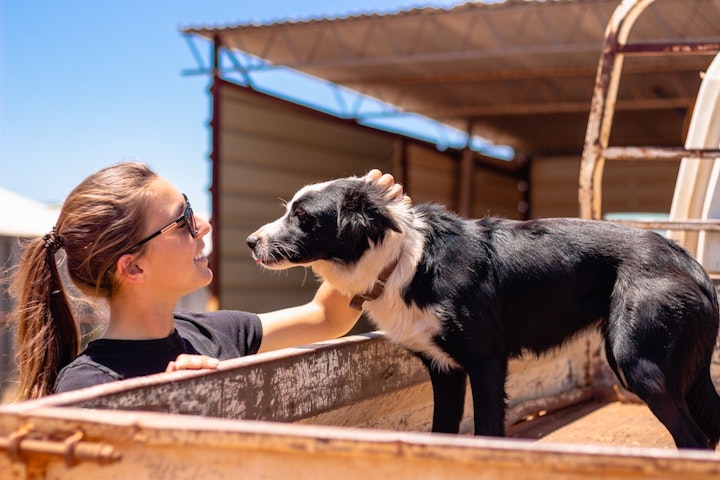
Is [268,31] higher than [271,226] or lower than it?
higher

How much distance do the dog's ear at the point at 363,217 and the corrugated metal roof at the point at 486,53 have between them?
687cm

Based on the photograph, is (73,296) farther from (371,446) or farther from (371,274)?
(371,446)

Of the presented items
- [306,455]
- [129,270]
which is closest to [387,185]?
[129,270]

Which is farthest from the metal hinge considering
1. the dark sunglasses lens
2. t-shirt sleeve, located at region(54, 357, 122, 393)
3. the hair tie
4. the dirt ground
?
the dirt ground

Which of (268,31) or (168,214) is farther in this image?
(268,31)

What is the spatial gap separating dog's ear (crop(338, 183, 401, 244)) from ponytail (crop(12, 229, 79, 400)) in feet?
3.23

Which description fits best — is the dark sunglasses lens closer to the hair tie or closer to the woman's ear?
the woman's ear

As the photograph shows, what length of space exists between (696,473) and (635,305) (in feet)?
4.89

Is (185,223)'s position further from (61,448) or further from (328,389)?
(61,448)

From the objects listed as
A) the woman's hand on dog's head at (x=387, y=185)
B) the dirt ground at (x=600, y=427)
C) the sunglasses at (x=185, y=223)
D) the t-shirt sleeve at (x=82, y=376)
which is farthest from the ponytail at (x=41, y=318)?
the dirt ground at (x=600, y=427)

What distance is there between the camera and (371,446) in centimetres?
132

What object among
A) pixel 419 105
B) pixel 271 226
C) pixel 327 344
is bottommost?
pixel 327 344

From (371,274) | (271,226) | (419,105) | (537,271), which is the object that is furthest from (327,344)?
(419,105)

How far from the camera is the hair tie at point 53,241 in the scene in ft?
7.71
